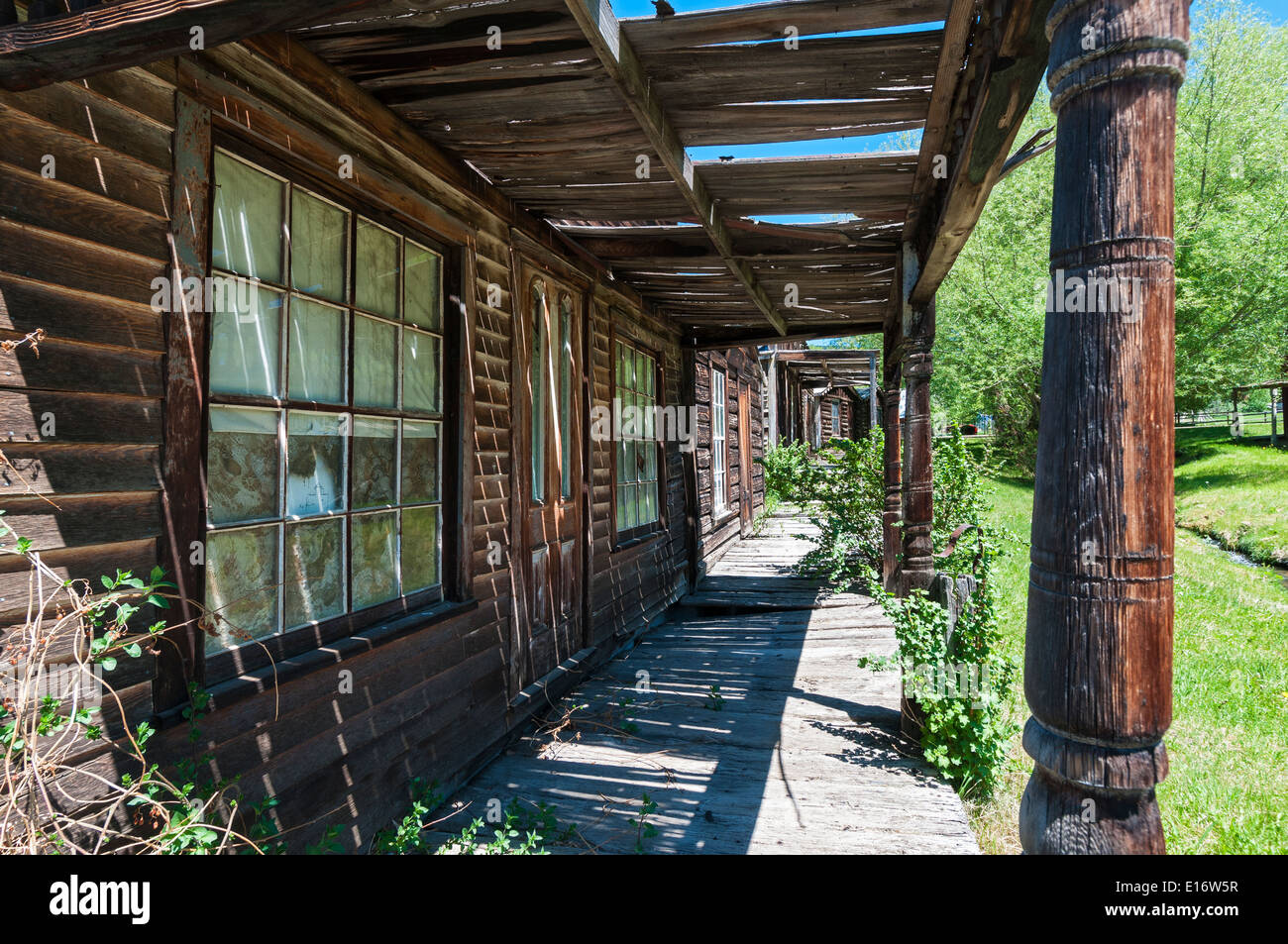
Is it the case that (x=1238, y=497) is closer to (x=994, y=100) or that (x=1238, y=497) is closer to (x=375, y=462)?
(x=994, y=100)

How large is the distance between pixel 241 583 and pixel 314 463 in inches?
21.1

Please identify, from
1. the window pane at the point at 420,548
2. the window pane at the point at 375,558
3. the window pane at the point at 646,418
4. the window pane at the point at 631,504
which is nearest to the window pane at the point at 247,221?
the window pane at the point at 375,558

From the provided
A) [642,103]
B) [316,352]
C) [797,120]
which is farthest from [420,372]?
[797,120]

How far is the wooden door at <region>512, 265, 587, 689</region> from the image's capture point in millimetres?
4324

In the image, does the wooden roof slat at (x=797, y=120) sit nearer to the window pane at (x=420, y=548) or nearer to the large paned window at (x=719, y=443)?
the window pane at (x=420, y=548)

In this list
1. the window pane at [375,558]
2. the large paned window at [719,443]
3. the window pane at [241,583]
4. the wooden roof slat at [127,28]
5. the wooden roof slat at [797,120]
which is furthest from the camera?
the large paned window at [719,443]

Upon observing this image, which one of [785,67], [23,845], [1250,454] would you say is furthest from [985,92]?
[1250,454]

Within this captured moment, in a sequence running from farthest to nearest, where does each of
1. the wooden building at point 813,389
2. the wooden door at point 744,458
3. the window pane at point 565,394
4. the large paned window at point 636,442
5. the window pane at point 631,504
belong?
1. the wooden building at point 813,389
2. the wooden door at point 744,458
3. the window pane at point 631,504
4. the large paned window at point 636,442
5. the window pane at point 565,394

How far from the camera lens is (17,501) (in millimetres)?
1652

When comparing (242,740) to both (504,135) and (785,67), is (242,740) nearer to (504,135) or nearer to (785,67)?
(504,135)

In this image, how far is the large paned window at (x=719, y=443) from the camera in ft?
33.5

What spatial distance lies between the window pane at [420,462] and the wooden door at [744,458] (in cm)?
914

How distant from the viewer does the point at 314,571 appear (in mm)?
2633
